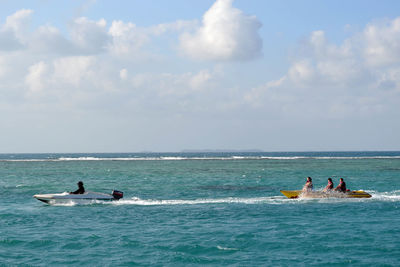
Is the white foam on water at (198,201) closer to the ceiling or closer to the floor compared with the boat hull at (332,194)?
closer to the floor

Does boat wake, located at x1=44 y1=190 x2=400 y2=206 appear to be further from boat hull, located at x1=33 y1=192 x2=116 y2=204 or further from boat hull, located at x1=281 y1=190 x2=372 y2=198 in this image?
boat hull, located at x1=281 y1=190 x2=372 y2=198

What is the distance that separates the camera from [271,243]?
22.5m

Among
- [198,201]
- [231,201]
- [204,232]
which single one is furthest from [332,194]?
[204,232]

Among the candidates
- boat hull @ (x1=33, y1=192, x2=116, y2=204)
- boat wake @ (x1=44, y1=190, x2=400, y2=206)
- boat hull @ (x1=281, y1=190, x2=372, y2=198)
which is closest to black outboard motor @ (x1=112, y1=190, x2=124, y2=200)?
boat wake @ (x1=44, y1=190, x2=400, y2=206)

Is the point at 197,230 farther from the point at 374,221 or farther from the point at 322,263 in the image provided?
the point at 374,221

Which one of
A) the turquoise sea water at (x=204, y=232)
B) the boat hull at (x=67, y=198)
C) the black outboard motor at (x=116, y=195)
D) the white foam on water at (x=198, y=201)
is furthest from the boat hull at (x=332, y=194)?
the boat hull at (x=67, y=198)

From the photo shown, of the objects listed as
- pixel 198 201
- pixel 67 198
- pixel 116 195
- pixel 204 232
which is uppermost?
pixel 116 195

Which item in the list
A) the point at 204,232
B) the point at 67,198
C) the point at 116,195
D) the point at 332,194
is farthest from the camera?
Result: the point at 116,195

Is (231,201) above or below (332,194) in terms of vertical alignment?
below

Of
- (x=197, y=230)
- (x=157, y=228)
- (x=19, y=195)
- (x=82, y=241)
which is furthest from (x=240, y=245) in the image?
(x=19, y=195)

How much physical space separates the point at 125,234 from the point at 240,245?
22.0 ft

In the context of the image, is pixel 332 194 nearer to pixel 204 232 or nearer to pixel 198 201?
pixel 198 201

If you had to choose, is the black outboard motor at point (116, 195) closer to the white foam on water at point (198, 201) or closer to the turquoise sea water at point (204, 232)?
the white foam on water at point (198, 201)

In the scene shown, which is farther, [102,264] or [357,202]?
[357,202]
